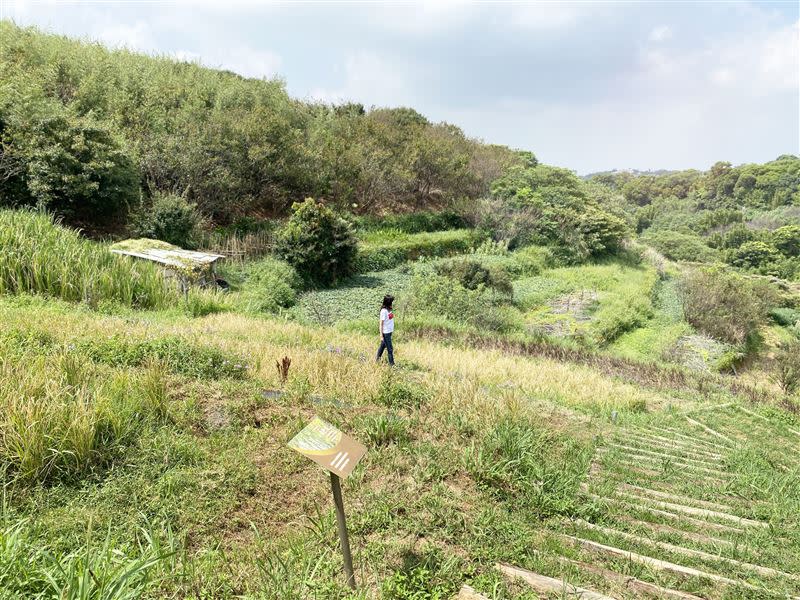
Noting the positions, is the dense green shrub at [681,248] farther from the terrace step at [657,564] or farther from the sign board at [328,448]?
the sign board at [328,448]

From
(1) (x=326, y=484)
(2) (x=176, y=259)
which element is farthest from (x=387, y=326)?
(2) (x=176, y=259)

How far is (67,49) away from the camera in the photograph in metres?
18.6

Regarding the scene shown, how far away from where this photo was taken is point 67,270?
948cm

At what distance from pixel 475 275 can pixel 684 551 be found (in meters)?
15.1

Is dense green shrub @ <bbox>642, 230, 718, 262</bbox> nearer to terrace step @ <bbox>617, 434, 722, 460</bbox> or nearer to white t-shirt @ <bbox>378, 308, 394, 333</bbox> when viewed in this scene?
white t-shirt @ <bbox>378, 308, 394, 333</bbox>

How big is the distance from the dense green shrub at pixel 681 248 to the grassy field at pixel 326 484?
1654 inches

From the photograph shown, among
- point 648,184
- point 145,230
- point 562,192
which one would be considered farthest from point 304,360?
point 648,184

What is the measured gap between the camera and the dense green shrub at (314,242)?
16.8 m

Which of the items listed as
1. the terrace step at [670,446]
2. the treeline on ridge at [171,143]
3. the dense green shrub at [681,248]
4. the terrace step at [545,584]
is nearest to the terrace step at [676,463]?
the terrace step at [670,446]

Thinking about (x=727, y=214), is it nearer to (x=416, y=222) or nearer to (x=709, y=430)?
(x=416, y=222)

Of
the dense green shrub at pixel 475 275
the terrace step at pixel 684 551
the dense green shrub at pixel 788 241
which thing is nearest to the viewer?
the terrace step at pixel 684 551

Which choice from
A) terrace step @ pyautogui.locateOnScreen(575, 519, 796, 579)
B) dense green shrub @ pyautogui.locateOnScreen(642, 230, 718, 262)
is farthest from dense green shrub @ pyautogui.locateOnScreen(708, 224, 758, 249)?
terrace step @ pyautogui.locateOnScreen(575, 519, 796, 579)

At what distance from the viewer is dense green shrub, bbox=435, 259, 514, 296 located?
18.1 metres

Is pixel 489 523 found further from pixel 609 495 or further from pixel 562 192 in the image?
pixel 562 192
